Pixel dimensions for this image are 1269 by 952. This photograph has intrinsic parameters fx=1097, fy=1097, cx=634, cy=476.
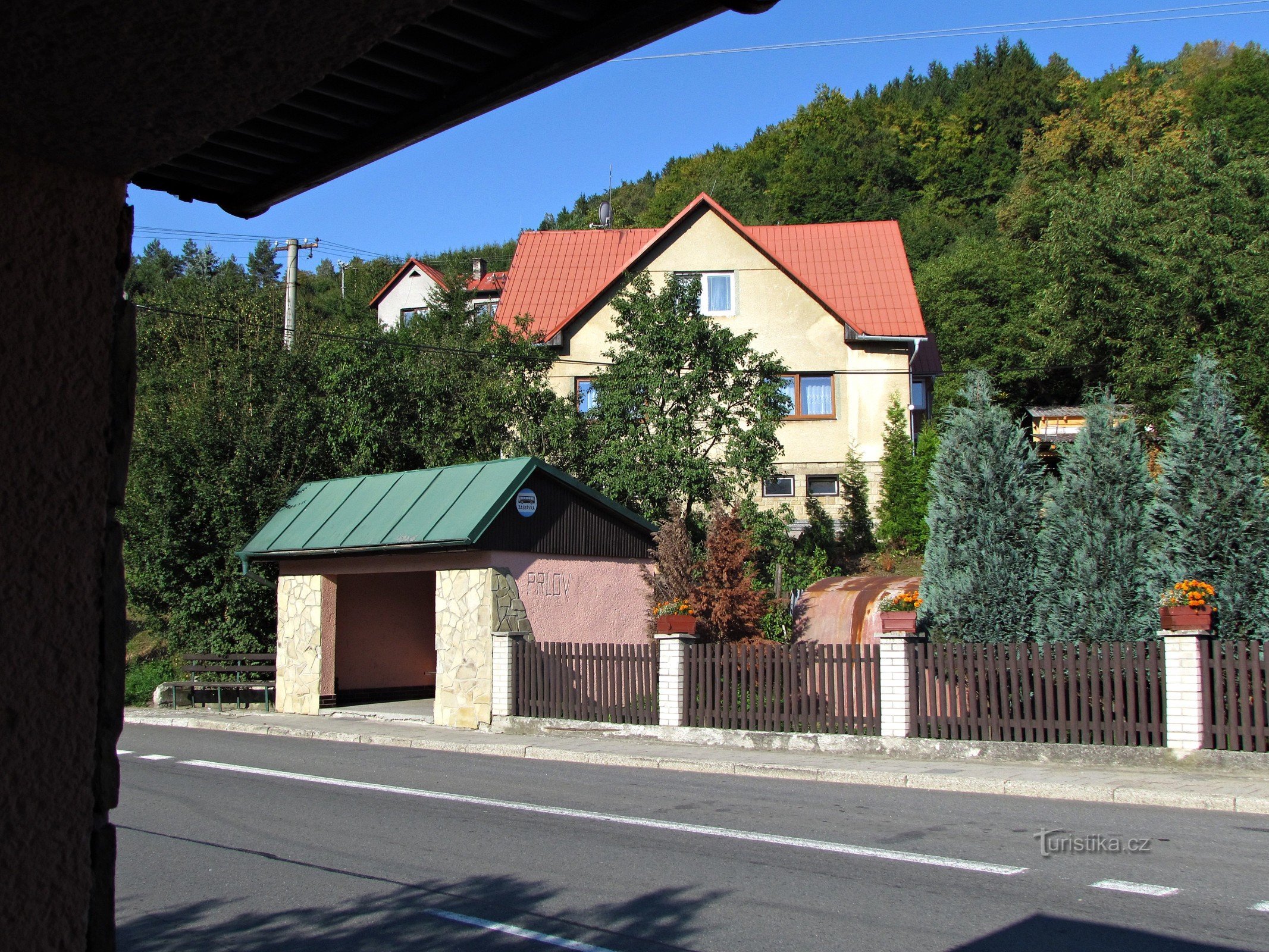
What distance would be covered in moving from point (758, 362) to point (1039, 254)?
1345 centimetres

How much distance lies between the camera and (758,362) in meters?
22.9

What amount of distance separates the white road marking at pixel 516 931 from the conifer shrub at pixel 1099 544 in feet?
34.8

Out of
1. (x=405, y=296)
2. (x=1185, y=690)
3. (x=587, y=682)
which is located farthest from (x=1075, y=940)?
(x=405, y=296)

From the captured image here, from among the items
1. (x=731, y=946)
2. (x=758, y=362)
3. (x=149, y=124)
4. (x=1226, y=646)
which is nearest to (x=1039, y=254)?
(x=758, y=362)

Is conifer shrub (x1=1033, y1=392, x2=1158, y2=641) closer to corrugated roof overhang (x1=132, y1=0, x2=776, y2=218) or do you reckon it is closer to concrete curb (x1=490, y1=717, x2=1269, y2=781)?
concrete curb (x1=490, y1=717, x2=1269, y2=781)

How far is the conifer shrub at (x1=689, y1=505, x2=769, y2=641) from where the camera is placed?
18.1m

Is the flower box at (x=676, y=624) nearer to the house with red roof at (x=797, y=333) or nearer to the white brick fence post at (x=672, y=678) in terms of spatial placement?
the white brick fence post at (x=672, y=678)

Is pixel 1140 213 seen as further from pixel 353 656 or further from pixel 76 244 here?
pixel 76 244

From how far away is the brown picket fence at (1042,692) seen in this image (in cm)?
1262

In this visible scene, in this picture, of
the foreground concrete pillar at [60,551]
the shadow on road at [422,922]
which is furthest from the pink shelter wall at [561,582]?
the foreground concrete pillar at [60,551]

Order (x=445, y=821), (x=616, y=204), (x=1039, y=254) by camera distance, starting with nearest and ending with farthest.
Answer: (x=445, y=821), (x=1039, y=254), (x=616, y=204)

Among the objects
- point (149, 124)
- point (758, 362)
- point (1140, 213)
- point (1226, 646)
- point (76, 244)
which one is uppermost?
point (1140, 213)

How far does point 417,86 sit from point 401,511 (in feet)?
56.1

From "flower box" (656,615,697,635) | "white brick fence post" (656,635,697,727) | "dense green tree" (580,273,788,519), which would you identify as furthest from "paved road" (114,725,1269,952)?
"dense green tree" (580,273,788,519)
